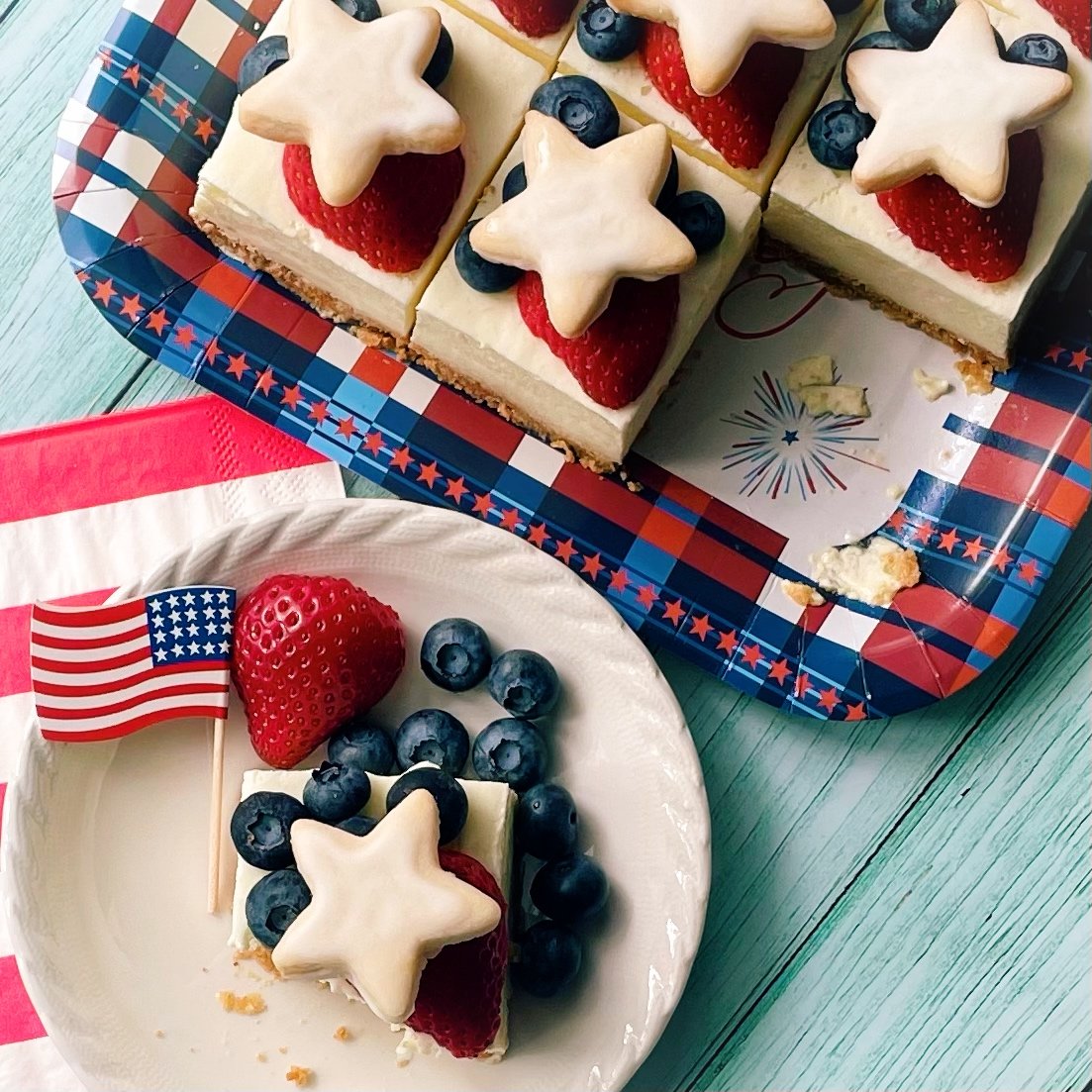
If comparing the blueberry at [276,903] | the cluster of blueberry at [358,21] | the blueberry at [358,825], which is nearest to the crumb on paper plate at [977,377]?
the cluster of blueberry at [358,21]

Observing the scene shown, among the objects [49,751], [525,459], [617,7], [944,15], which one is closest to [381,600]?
[525,459]

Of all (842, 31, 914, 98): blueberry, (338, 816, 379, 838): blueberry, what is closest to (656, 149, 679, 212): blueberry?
(842, 31, 914, 98): blueberry

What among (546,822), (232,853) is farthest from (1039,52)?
(232,853)

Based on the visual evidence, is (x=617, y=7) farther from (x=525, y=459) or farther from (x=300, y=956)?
(x=300, y=956)

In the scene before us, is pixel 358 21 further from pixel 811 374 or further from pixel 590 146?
pixel 811 374

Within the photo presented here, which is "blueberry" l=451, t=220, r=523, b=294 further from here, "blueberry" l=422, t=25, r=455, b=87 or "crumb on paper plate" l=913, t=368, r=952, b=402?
"crumb on paper plate" l=913, t=368, r=952, b=402

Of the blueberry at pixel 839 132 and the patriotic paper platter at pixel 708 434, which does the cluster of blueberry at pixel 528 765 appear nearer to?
the patriotic paper platter at pixel 708 434
